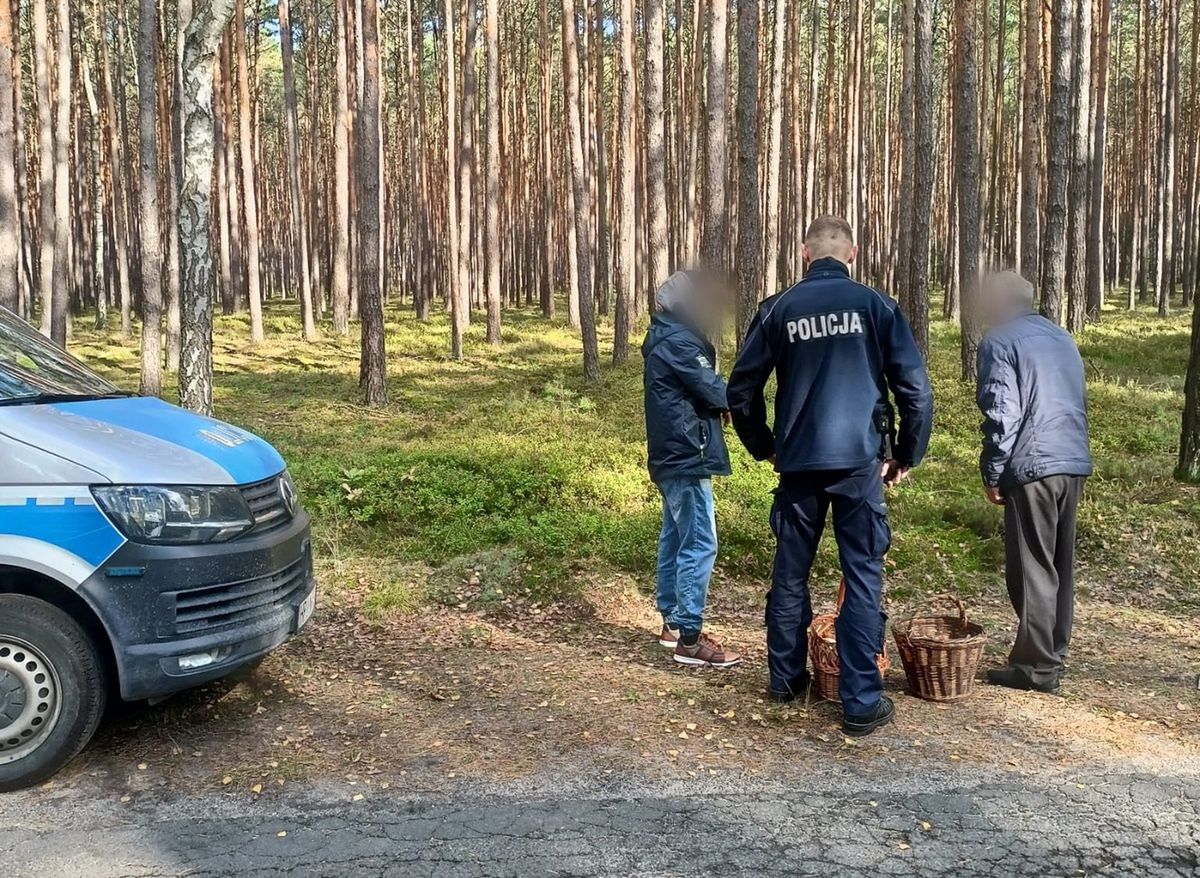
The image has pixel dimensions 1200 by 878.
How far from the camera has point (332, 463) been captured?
10078 millimetres

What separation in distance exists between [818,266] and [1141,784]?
2.70 meters

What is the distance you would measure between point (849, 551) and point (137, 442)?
3.31 m

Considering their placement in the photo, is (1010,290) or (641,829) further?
(1010,290)

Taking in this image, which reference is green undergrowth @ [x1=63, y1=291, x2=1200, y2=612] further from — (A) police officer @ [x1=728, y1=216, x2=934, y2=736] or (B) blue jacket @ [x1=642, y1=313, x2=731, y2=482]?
(A) police officer @ [x1=728, y1=216, x2=934, y2=736]

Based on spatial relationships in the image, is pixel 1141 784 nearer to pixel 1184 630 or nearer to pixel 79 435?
pixel 1184 630

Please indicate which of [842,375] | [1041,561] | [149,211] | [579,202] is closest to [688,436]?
[842,375]

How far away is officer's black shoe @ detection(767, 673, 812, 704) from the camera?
4.91 m

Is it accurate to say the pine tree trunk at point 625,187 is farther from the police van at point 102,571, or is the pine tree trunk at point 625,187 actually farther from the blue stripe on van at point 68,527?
the blue stripe on van at point 68,527

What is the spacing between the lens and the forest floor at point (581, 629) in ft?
14.2

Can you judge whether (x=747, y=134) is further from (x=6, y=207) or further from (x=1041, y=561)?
(x=6, y=207)

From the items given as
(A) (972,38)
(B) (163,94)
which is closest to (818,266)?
(A) (972,38)

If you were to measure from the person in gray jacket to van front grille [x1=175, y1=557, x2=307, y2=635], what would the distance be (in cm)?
365

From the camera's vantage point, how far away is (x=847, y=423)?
175 inches

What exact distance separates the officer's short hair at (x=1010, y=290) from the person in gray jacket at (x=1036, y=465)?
0.05 meters
